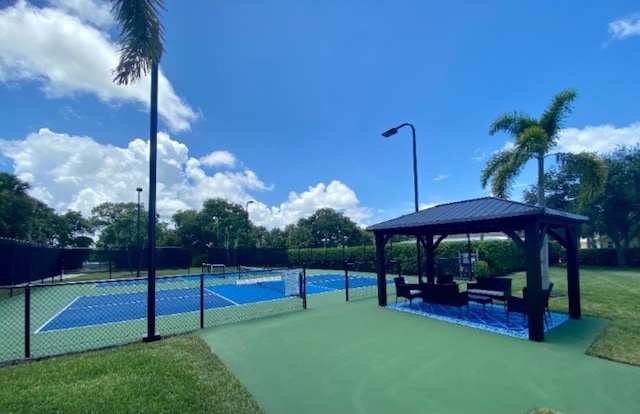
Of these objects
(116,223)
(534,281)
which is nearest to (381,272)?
(534,281)

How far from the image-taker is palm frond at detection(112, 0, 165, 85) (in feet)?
19.0

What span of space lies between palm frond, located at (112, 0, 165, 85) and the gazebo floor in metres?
8.73

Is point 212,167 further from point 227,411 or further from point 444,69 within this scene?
point 227,411

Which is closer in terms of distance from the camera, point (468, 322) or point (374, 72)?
point (468, 322)

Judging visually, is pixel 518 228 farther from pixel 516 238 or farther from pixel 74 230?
pixel 74 230

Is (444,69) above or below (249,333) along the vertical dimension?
above

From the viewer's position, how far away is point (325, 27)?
414 inches

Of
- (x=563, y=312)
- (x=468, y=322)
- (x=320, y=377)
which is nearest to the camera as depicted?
(x=320, y=377)

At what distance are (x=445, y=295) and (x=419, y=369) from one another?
3980 millimetres

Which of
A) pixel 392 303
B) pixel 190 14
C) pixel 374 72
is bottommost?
pixel 392 303

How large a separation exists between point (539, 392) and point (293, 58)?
1238 centimetres

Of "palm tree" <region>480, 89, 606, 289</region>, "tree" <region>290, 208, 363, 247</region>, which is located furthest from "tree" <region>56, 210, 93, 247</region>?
"palm tree" <region>480, 89, 606, 289</region>

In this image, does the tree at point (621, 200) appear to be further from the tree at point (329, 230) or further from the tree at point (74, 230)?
the tree at point (74, 230)

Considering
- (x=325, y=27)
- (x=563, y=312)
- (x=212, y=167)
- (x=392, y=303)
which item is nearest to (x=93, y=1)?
(x=325, y=27)
